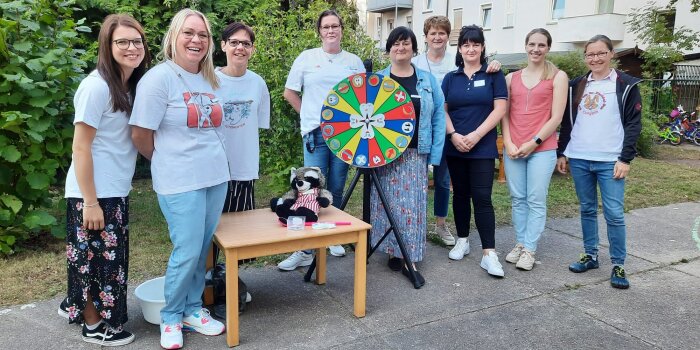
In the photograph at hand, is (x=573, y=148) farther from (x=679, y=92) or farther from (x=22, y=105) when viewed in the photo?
(x=679, y=92)

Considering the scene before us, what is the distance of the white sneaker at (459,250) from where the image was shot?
4.67 metres

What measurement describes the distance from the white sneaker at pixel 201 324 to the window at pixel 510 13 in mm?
23028

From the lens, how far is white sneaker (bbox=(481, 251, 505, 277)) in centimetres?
422

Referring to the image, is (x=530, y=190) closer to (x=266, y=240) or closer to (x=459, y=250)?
(x=459, y=250)

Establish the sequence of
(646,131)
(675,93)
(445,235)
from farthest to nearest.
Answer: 1. (675,93)
2. (646,131)
3. (445,235)

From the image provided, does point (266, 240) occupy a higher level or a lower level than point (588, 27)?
lower

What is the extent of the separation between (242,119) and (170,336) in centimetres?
139

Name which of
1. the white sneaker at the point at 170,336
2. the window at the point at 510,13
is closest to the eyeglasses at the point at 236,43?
the white sneaker at the point at 170,336

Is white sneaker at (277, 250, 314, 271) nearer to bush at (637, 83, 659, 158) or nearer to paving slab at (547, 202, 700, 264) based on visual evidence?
paving slab at (547, 202, 700, 264)

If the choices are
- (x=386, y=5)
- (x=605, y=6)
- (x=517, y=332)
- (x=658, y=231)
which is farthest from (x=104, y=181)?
(x=386, y=5)

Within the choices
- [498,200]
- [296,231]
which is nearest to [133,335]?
[296,231]

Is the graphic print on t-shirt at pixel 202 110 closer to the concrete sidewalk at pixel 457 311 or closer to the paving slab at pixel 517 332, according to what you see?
the concrete sidewalk at pixel 457 311

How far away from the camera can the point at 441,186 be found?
Answer: 197 inches

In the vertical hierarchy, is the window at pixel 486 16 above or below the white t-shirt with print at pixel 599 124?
above
